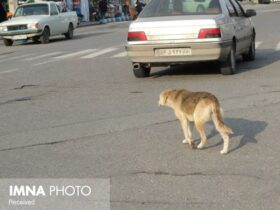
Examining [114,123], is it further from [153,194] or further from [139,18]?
[139,18]

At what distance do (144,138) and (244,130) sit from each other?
1.20 metres

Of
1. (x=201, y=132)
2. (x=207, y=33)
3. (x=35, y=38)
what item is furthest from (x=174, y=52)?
(x=35, y=38)

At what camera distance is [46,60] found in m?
18.7

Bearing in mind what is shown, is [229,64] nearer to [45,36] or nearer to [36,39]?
[45,36]

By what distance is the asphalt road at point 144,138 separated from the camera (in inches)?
222

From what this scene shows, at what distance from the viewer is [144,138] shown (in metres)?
7.75

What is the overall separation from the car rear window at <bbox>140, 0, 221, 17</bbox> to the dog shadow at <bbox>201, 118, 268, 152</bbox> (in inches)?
185

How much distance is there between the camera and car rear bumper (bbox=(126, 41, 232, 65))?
12.2 meters

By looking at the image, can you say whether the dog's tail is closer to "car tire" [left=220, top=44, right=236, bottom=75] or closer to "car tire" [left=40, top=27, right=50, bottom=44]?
"car tire" [left=220, top=44, right=236, bottom=75]

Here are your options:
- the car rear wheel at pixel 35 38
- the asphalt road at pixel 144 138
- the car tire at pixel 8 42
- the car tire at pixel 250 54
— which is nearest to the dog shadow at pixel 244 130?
the asphalt road at pixel 144 138

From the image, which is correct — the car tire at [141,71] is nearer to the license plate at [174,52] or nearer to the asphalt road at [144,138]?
the asphalt road at [144,138]

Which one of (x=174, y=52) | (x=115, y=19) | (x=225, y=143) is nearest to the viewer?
(x=225, y=143)

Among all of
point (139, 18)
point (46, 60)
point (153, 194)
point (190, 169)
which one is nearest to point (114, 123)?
point (190, 169)

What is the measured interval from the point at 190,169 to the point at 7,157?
2037 millimetres
